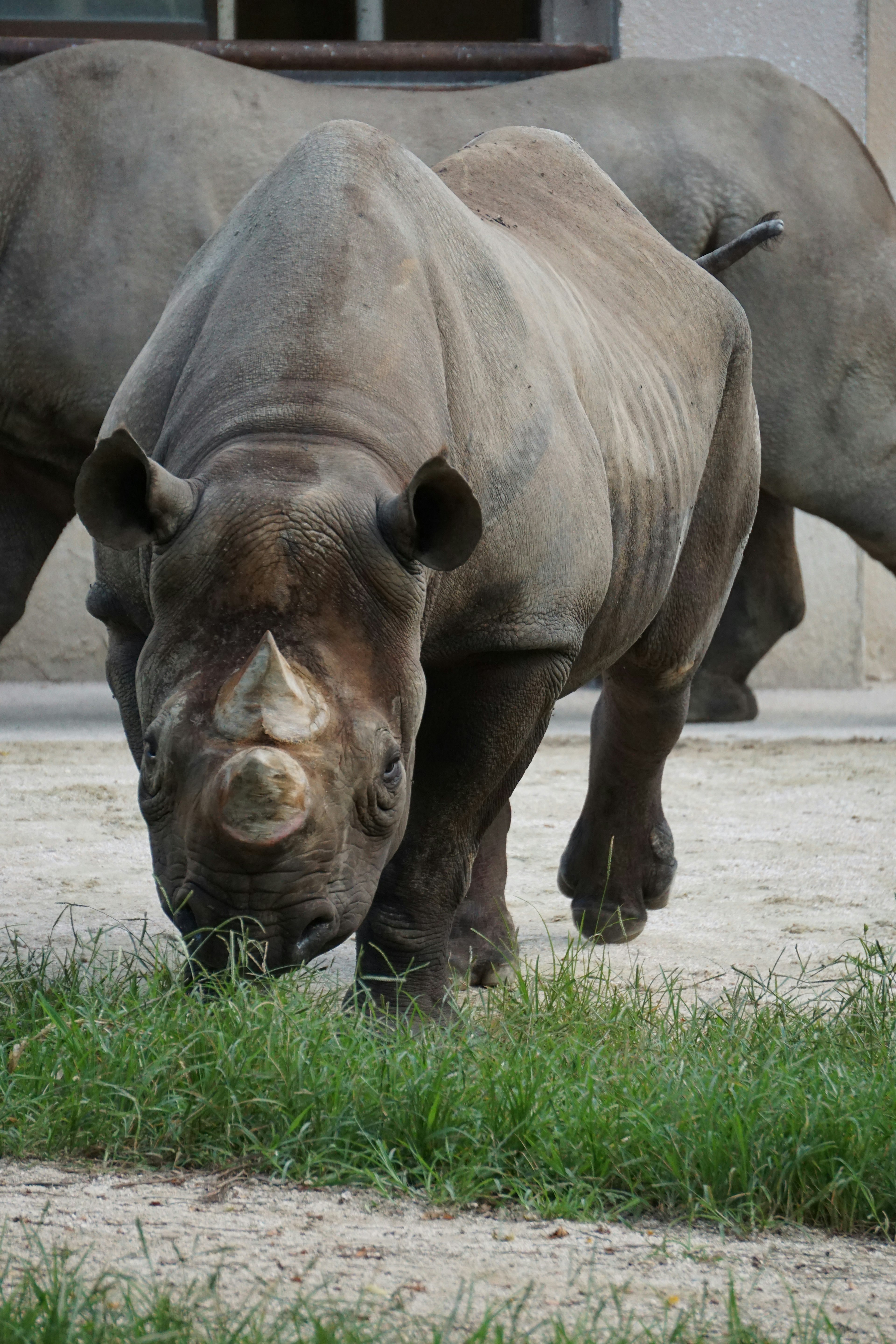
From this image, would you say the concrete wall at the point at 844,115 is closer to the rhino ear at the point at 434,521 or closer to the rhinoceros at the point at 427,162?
the rhinoceros at the point at 427,162

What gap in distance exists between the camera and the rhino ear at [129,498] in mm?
2941

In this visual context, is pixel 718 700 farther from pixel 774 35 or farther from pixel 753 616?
pixel 774 35

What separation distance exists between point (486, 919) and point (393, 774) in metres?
1.63

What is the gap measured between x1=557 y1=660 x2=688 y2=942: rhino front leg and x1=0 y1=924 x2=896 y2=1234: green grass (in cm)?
173

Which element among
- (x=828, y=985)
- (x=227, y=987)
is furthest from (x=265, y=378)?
(x=828, y=985)

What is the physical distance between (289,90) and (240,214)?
13.2 feet

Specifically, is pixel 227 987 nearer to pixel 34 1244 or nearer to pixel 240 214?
pixel 34 1244

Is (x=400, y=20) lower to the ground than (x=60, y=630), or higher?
higher

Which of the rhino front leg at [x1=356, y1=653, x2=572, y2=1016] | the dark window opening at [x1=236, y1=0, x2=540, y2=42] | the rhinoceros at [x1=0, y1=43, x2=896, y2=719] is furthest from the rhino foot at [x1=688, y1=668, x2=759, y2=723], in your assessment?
the rhino front leg at [x1=356, y1=653, x2=572, y2=1016]

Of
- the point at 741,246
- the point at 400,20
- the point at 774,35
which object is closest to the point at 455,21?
the point at 400,20

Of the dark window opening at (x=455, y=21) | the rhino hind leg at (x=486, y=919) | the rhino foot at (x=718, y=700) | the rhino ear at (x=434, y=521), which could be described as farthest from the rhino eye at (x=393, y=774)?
the dark window opening at (x=455, y=21)

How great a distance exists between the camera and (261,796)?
275 cm

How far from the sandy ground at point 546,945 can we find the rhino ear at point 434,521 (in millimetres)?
999

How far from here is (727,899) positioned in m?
5.25
